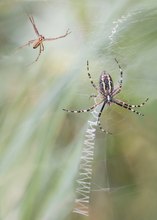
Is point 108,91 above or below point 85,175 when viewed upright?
above

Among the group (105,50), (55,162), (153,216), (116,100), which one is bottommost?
(153,216)

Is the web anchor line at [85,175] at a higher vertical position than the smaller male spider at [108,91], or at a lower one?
lower

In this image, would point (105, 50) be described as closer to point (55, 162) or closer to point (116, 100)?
point (116, 100)

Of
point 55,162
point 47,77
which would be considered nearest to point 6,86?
point 47,77

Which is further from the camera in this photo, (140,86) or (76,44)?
(76,44)
